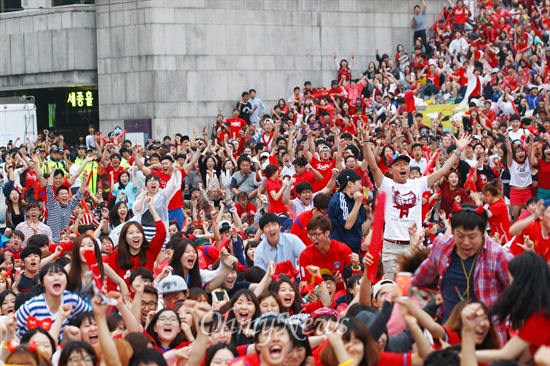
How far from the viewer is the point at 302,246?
507 inches

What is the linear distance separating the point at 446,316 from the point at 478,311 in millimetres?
1284

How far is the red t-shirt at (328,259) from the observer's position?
479 inches

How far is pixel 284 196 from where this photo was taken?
17.3 meters

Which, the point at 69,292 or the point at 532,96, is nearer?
the point at 69,292

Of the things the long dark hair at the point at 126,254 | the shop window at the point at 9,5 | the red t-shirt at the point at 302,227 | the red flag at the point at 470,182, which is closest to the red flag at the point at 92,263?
the long dark hair at the point at 126,254

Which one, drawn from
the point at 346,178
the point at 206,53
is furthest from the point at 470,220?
the point at 206,53

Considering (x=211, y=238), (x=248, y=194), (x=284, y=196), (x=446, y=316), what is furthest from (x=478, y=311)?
(x=248, y=194)

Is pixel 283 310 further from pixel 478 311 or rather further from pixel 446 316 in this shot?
pixel 478 311

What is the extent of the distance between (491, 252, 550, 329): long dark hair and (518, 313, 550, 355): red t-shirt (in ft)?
0.10

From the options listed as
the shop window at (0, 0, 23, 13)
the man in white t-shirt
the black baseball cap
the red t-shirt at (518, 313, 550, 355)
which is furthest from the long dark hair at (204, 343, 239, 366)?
the shop window at (0, 0, 23, 13)

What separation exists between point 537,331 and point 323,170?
471 inches

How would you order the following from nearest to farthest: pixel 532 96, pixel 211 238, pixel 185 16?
pixel 211 238, pixel 532 96, pixel 185 16

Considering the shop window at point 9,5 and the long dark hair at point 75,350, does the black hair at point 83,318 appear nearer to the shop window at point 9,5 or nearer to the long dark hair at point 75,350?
the long dark hair at point 75,350

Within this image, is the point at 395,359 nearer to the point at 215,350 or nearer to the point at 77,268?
the point at 215,350
